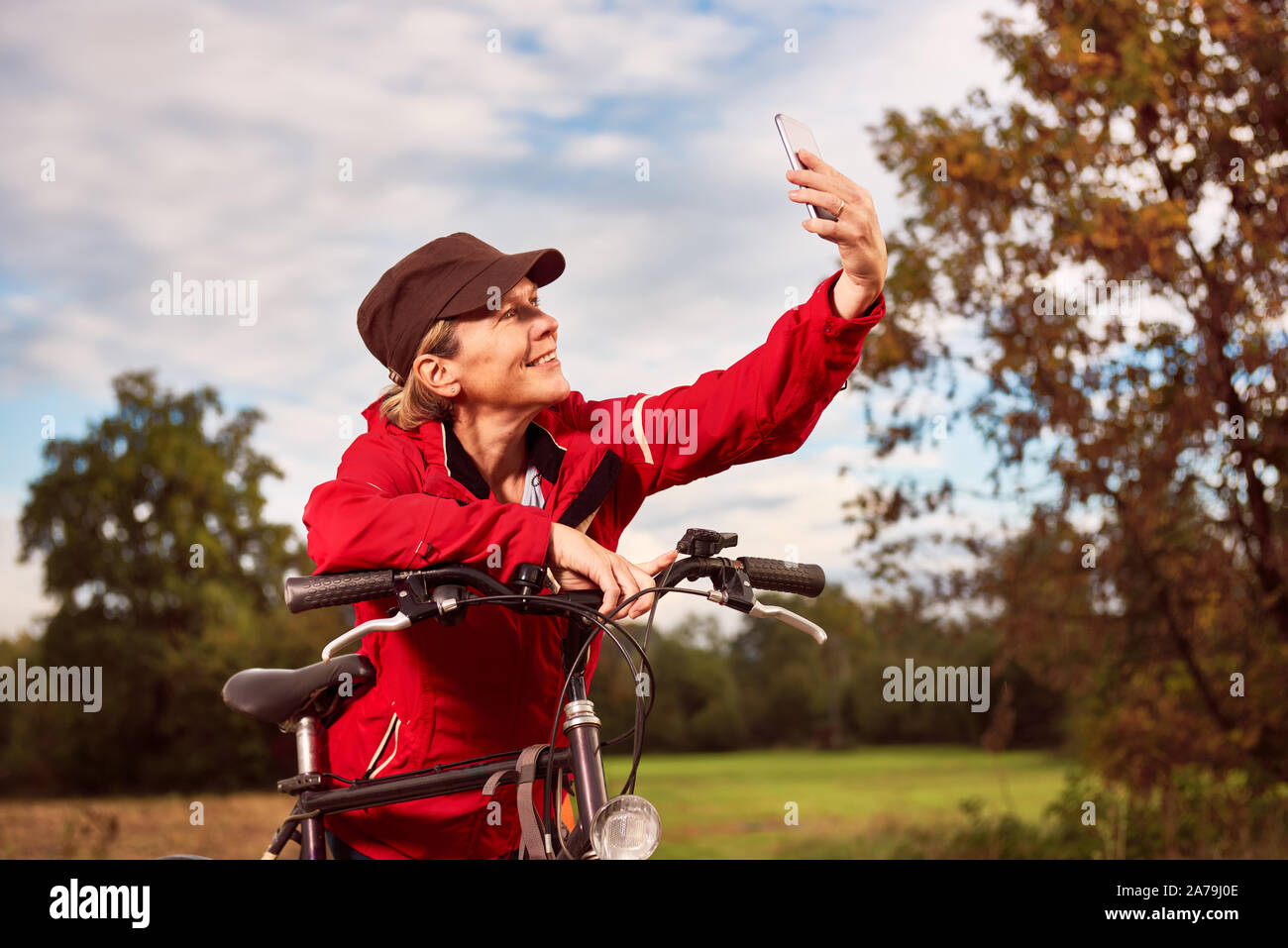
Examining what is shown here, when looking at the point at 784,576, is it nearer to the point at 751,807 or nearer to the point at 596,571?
the point at 596,571

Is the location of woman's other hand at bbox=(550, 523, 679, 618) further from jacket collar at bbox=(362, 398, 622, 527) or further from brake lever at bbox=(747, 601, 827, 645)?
jacket collar at bbox=(362, 398, 622, 527)

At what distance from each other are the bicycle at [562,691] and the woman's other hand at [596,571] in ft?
0.10

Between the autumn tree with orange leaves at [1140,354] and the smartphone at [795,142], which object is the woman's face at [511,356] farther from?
the autumn tree with orange leaves at [1140,354]

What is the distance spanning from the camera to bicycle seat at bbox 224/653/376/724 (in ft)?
7.58

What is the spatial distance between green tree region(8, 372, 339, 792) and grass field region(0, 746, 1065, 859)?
0.48m

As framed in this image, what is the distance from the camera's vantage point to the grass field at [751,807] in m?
9.02

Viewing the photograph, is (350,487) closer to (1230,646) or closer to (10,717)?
(1230,646)

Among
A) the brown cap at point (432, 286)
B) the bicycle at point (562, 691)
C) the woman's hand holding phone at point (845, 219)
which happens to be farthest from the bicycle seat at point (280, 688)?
the woman's hand holding phone at point (845, 219)

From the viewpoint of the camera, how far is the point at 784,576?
2119 mm

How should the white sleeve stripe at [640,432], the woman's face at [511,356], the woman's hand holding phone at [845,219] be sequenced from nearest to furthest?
the woman's hand holding phone at [845,219] < the woman's face at [511,356] < the white sleeve stripe at [640,432]

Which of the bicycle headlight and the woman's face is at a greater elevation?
the woman's face

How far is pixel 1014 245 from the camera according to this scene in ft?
23.8

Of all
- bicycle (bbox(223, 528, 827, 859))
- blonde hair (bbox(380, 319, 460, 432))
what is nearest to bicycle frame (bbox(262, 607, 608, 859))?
bicycle (bbox(223, 528, 827, 859))

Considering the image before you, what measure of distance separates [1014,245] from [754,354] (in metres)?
5.20
